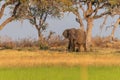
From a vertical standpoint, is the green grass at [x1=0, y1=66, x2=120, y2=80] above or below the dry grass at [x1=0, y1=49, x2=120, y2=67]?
below

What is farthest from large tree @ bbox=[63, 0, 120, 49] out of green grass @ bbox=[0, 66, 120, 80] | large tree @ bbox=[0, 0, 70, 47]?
green grass @ bbox=[0, 66, 120, 80]

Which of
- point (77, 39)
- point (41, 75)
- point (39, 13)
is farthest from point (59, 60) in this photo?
point (39, 13)

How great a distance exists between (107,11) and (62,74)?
35.1 meters

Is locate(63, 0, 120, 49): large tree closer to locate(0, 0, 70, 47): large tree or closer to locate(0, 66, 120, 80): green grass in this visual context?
locate(0, 0, 70, 47): large tree

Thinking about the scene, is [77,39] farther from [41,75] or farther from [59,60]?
[41,75]

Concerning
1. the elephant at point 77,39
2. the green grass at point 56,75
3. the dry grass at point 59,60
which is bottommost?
the green grass at point 56,75

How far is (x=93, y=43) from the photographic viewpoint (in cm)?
5278

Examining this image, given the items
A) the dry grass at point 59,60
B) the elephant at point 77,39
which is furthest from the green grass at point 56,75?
the elephant at point 77,39

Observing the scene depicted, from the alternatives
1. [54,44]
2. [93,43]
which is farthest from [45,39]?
[93,43]

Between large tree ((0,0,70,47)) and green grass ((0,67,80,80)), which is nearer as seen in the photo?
green grass ((0,67,80,80))

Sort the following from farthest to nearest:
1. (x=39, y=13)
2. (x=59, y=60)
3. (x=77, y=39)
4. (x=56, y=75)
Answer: (x=39, y=13)
(x=77, y=39)
(x=59, y=60)
(x=56, y=75)

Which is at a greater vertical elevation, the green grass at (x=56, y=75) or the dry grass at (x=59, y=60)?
the dry grass at (x=59, y=60)

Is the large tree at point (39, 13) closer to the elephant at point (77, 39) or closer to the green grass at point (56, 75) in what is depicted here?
the elephant at point (77, 39)

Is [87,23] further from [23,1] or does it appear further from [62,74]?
[62,74]
